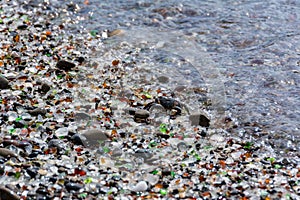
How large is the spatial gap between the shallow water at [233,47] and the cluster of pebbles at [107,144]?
31 centimetres

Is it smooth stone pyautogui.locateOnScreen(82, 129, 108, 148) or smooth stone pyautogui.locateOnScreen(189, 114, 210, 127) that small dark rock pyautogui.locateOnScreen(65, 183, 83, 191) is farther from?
smooth stone pyautogui.locateOnScreen(189, 114, 210, 127)

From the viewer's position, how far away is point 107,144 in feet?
12.9

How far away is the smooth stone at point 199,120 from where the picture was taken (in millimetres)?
4254

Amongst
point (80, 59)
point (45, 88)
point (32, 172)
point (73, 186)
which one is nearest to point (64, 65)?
point (80, 59)

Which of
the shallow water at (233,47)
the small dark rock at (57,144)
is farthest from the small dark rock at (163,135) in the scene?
the small dark rock at (57,144)

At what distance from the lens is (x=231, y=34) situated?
18.7ft

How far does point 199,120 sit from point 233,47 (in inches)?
58.1

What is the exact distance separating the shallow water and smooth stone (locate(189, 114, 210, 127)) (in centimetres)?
21

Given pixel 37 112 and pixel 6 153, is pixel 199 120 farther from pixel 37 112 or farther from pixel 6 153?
pixel 6 153

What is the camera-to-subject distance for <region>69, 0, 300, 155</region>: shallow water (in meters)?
4.45

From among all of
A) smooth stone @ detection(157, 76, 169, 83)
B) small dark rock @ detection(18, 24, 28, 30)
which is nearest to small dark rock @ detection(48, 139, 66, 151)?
smooth stone @ detection(157, 76, 169, 83)

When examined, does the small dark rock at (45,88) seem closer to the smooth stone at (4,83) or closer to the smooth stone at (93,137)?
the smooth stone at (4,83)

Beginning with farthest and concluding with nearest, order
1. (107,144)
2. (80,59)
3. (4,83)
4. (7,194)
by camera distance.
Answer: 1. (80,59)
2. (4,83)
3. (107,144)
4. (7,194)

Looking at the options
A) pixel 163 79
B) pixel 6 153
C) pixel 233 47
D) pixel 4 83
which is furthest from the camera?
pixel 233 47
